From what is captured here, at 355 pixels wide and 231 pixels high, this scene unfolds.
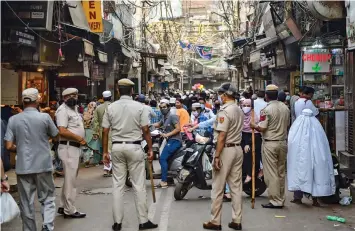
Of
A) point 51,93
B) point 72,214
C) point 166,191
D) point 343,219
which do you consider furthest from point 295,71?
point 72,214

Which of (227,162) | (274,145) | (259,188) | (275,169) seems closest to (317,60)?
(259,188)

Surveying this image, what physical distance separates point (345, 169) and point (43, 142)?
5.95 m

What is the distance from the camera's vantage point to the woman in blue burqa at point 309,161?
8383 millimetres

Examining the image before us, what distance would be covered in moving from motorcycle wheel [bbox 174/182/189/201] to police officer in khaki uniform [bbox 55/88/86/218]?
1.95 m

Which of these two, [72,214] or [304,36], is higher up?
[304,36]

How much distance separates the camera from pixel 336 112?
458 inches

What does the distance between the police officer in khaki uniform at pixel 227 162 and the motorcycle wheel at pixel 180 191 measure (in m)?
2.07

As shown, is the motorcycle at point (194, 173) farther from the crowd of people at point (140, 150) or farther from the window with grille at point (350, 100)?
the window with grille at point (350, 100)

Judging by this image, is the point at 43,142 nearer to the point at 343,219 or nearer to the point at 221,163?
the point at 221,163

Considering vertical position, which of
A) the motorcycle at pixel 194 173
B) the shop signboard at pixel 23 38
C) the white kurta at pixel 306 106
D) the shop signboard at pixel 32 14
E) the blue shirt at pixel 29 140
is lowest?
the motorcycle at pixel 194 173

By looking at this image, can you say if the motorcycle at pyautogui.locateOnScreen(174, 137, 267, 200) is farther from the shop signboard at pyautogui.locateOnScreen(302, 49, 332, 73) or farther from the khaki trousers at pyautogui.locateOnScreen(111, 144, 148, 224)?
the shop signboard at pyautogui.locateOnScreen(302, 49, 332, 73)

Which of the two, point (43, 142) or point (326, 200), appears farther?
point (326, 200)

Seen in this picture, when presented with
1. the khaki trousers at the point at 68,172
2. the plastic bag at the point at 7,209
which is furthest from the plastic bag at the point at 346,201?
the plastic bag at the point at 7,209

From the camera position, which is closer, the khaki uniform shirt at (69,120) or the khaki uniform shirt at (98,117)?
the khaki uniform shirt at (69,120)
